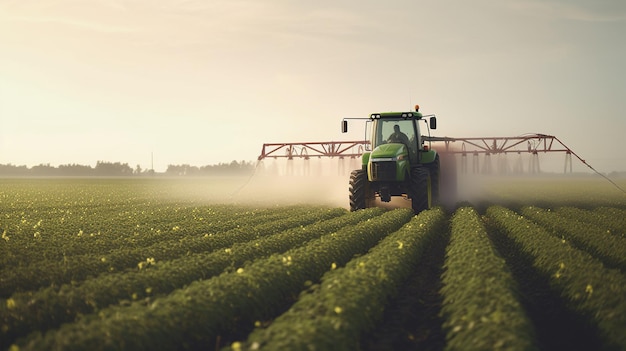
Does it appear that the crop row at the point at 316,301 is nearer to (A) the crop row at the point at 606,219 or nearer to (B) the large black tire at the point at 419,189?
(A) the crop row at the point at 606,219

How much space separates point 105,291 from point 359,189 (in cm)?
1473

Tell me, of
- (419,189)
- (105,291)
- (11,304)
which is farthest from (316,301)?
(419,189)

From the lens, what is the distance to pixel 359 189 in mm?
22125

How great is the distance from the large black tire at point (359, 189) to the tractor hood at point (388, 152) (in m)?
1.26

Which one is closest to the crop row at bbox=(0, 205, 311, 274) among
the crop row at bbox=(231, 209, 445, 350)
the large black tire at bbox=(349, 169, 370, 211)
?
the large black tire at bbox=(349, 169, 370, 211)

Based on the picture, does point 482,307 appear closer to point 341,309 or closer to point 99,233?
point 341,309

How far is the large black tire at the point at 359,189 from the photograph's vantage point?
21984 millimetres

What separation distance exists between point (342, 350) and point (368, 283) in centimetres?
236

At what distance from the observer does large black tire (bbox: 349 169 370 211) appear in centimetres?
2198

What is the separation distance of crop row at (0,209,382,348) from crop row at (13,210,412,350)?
999 mm

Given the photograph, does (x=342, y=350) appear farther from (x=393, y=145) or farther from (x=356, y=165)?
(x=356, y=165)

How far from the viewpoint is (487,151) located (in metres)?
35.8

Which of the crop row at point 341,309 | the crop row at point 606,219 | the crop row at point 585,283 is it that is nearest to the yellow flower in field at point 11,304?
the crop row at point 341,309

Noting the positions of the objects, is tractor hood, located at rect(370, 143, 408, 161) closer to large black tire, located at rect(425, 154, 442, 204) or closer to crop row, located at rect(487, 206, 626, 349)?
large black tire, located at rect(425, 154, 442, 204)
